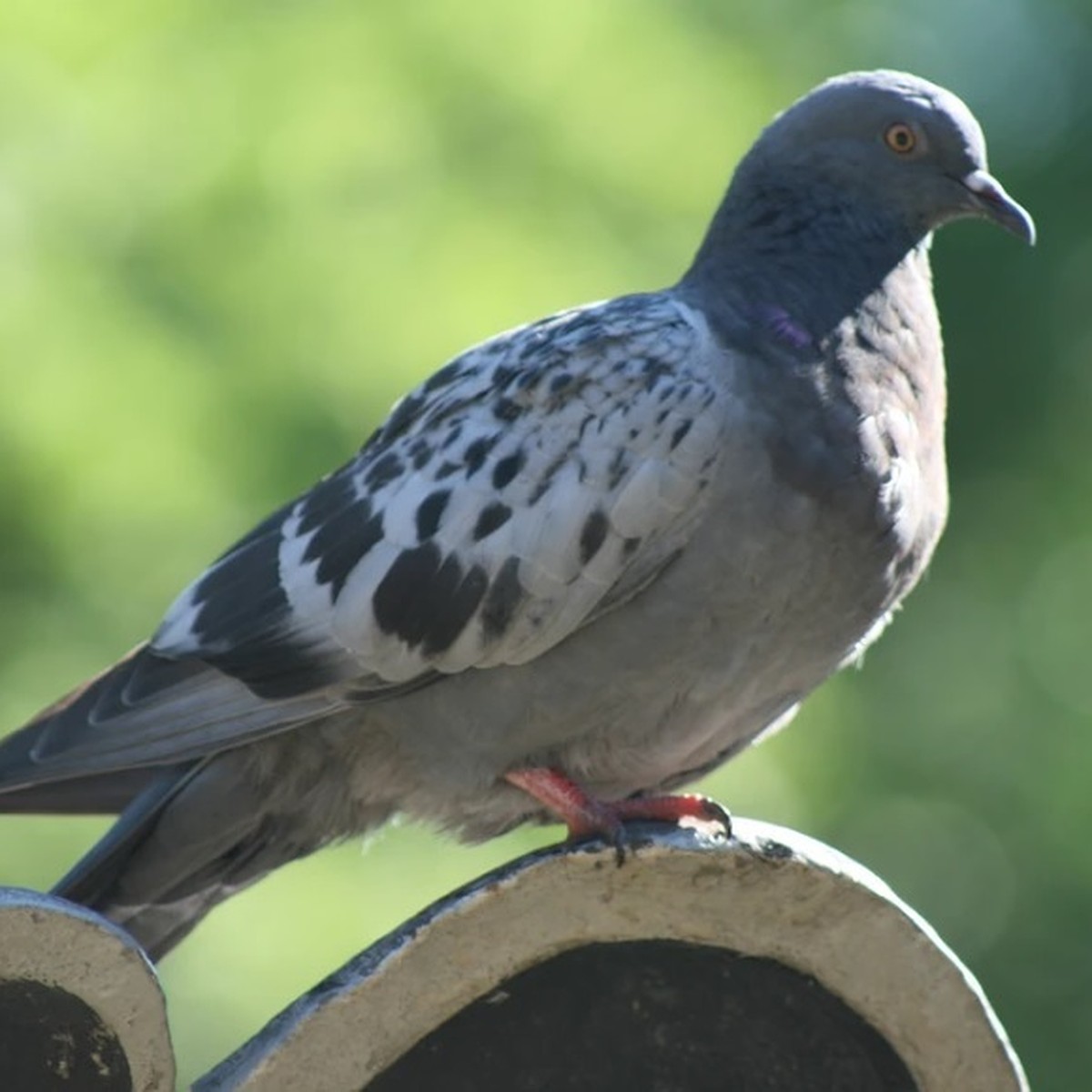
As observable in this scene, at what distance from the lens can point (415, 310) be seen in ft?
27.1

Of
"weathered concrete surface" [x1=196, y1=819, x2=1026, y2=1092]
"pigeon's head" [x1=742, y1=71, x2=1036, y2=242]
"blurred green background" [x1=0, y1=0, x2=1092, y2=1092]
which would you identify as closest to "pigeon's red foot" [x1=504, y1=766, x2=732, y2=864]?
"weathered concrete surface" [x1=196, y1=819, x2=1026, y2=1092]

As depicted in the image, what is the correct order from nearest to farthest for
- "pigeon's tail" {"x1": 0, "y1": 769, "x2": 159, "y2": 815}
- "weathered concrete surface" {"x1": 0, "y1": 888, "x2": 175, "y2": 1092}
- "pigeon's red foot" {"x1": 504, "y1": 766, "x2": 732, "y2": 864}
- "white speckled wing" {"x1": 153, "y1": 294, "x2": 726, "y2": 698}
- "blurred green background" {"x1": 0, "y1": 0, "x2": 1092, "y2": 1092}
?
"weathered concrete surface" {"x1": 0, "y1": 888, "x2": 175, "y2": 1092}, "pigeon's red foot" {"x1": 504, "y1": 766, "x2": 732, "y2": 864}, "white speckled wing" {"x1": 153, "y1": 294, "x2": 726, "y2": 698}, "pigeon's tail" {"x1": 0, "y1": 769, "x2": 159, "y2": 815}, "blurred green background" {"x1": 0, "y1": 0, "x2": 1092, "y2": 1092}

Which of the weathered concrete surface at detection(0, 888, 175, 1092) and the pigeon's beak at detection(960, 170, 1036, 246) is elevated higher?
the pigeon's beak at detection(960, 170, 1036, 246)

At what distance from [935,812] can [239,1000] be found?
4122 millimetres

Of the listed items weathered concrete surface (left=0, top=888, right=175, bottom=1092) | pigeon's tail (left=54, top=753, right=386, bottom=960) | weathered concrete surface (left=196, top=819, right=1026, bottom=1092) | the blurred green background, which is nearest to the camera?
weathered concrete surface (left=0, top=888, right=175, bottom=1092)

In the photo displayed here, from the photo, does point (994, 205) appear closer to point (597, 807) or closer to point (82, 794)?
point (597, 807)

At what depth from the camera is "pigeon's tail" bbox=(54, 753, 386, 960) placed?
15.8 ft

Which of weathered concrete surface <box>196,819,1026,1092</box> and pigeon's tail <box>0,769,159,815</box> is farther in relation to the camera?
pigeon's tail <box>0,769,159,815</box>

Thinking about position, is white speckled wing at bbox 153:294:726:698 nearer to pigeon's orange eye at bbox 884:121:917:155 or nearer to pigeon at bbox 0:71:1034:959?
pigeon at bbox 0:71:1034:959

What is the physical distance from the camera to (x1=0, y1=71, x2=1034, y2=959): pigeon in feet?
14.5

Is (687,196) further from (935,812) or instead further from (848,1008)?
(848,1008)

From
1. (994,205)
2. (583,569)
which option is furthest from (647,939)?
(994,205)

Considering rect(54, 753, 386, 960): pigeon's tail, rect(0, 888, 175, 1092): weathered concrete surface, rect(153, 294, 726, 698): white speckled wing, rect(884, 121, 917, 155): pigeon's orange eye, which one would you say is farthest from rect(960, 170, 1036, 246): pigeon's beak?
rect(0, 888, 175, 1092): weathered concrete surface

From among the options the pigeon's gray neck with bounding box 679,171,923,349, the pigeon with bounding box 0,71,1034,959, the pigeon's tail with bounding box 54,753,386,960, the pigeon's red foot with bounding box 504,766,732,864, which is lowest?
the pigeon's tail with bounding box 54,753,386,960
